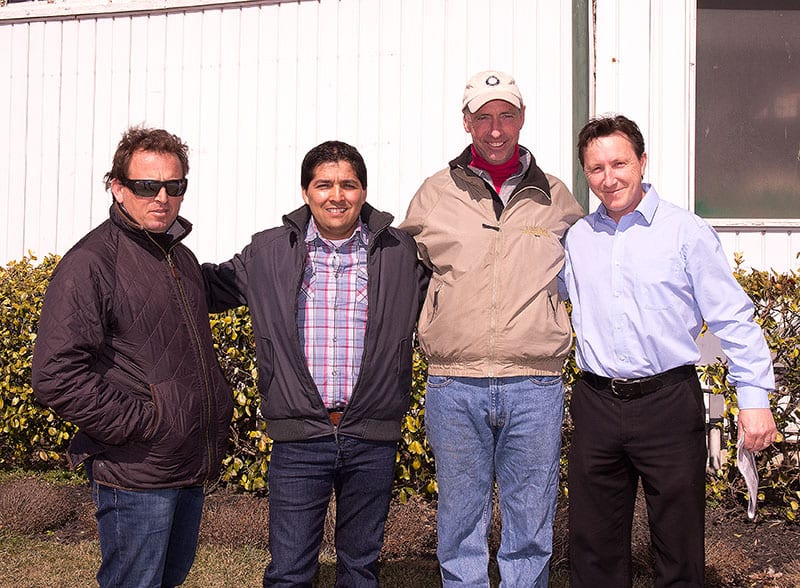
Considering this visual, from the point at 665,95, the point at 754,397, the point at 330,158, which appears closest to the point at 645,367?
the point at 754,397

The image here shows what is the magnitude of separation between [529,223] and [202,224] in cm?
479

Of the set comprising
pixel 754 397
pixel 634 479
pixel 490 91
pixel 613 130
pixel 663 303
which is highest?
pixel 490 91

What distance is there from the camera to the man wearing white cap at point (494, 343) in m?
3.72

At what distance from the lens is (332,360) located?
3654mm

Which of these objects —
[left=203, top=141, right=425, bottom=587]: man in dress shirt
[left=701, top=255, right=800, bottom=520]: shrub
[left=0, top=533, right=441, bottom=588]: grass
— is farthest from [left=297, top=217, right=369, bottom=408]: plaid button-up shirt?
[left=701, top=255, right=800, bottom=520]: shrub

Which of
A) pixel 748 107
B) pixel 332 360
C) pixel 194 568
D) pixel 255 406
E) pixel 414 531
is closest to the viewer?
pixel 332 360

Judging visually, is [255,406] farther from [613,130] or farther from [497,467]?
[613,130]

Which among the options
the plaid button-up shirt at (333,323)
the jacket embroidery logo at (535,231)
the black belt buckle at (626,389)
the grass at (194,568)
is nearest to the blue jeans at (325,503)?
the plaid button-up shirt at (333,323)

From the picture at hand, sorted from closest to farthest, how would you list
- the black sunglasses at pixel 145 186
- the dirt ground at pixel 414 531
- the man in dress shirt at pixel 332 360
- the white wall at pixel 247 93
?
the black sunglasses at pixel 145 186, the man in dress shirt at pixel 332 360, the dirt ground at pixel 414 531, the white wall at pixel 247 93

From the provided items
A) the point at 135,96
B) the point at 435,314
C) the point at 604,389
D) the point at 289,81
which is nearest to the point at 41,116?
the point at 135,96

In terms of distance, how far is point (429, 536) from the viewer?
562cm

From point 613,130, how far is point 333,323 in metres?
1.38

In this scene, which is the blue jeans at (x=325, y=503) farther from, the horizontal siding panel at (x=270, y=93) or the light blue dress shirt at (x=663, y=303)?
the horizontal siding panel at (x=270, y=93)

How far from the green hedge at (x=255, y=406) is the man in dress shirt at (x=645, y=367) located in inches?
75.8
